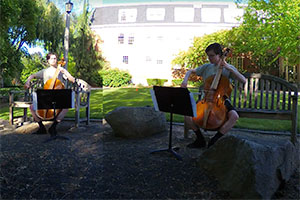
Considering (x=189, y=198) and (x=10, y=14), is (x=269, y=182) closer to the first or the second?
(x=189, y=198)

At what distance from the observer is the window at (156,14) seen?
4.55 metres

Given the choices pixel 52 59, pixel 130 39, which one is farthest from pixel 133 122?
pixel 130 39

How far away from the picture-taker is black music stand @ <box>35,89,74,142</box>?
112 inches

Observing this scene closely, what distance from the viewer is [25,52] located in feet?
18.2

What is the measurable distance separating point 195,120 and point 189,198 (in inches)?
38.6

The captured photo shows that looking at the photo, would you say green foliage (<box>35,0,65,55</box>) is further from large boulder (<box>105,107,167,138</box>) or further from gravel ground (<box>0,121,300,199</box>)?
gravel ground (<box>0,121,300,199</box>)

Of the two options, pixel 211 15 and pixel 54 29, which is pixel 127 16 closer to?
pixel 54 29

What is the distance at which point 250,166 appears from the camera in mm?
1595

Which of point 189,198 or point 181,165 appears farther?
point 181,165

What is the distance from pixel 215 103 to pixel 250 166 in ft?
2.93

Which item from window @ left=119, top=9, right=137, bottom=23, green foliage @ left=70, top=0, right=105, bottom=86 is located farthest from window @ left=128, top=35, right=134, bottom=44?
green foliage @ left=70, top=0, right=105, bottom=86

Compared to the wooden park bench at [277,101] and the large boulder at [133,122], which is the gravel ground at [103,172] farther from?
the wooden park bench at [277,101]

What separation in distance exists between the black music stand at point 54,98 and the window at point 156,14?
2316 mm

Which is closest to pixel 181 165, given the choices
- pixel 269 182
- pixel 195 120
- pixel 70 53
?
pixel 195 120
